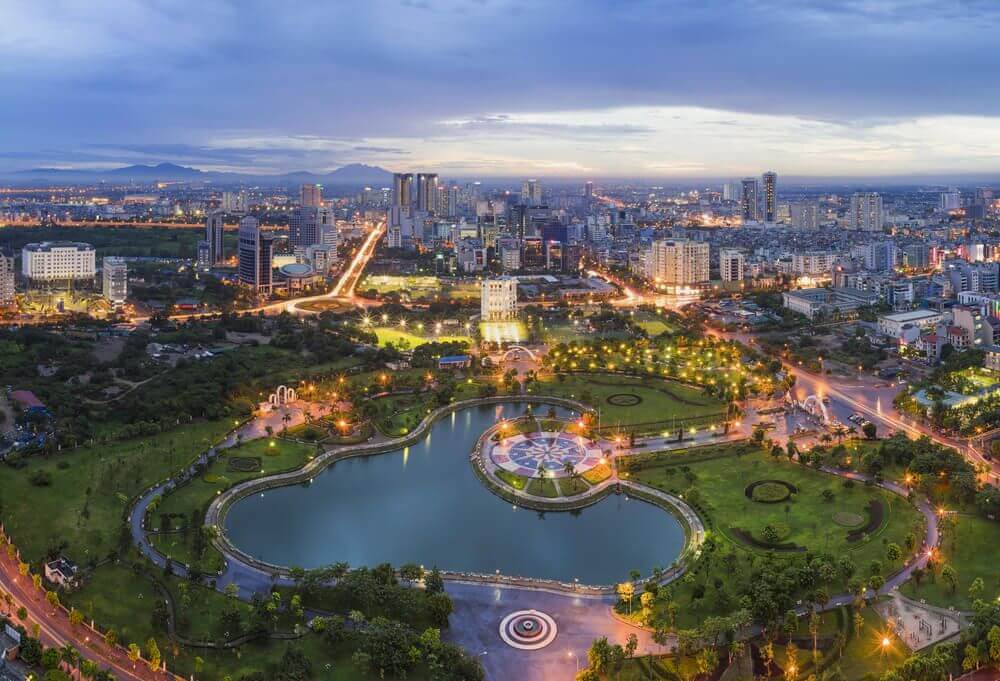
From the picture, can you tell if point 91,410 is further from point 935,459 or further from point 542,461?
point 935,459

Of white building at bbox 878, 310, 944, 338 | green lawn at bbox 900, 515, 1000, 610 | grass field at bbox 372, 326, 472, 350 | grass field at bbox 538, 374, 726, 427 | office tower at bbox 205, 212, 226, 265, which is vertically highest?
office tower at bbox 205, 212, 226, 265

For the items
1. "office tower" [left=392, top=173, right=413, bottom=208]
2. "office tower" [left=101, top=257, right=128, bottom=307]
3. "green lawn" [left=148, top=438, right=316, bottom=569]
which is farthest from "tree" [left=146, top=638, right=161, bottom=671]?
"office tower" [left=392, top=173, right=413, bottom=208]

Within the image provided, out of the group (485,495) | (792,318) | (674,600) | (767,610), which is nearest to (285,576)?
(485,495)

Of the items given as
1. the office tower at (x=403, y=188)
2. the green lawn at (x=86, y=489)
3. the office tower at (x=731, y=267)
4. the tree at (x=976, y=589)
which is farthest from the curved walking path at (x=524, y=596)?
the office tower at (x=403, y=188)

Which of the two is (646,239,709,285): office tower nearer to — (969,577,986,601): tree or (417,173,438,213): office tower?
(969,577,986,601): tree

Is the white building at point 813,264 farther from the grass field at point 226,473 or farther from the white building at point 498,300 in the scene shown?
the grass field at point 226,473

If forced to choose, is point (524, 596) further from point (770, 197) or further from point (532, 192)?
point (532, 192)
